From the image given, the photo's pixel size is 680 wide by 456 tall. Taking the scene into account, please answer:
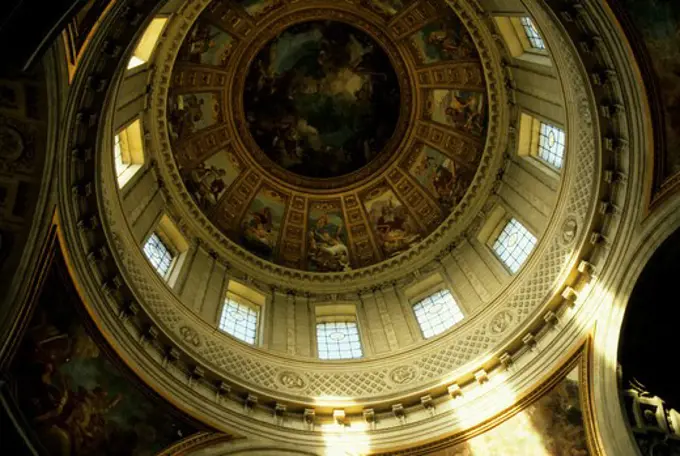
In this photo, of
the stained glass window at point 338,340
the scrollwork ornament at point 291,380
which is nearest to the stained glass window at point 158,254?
the scrollwork ornament at point 291,380

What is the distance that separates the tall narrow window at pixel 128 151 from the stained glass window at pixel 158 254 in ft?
6.46

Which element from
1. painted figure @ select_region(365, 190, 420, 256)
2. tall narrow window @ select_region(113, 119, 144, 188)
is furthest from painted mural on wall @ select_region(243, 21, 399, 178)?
tall narrow window @ select_region(113, 119, 144, 188)

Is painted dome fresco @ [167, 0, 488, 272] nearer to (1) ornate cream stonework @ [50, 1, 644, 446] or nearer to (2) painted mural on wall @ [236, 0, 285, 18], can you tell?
(2) painted mural on wall @ [236, 0, 285, 18]

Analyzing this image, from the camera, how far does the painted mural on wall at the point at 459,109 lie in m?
24.9

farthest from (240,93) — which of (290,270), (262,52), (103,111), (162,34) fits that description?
(103,111)

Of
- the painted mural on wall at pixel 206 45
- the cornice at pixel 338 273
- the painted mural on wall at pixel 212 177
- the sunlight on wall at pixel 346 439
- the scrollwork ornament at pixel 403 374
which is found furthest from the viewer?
the painted mural on wall at pixel 212 177

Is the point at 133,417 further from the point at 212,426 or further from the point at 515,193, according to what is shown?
the point at 515,193

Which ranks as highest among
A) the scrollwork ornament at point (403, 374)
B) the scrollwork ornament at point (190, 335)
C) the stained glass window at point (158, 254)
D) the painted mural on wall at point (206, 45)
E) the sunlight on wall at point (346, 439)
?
the painted mural on wall at point (206, 45)

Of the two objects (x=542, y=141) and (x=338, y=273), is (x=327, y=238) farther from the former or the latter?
(x=542, y=141)

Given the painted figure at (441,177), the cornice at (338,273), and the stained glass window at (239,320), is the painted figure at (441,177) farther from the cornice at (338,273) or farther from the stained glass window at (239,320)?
the stained glass window at (239,320)

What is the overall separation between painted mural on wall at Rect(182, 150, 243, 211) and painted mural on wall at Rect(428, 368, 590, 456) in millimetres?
13050

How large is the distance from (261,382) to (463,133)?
13.1 meters

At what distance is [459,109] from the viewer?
84.7 feet

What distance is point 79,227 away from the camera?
1411cm
